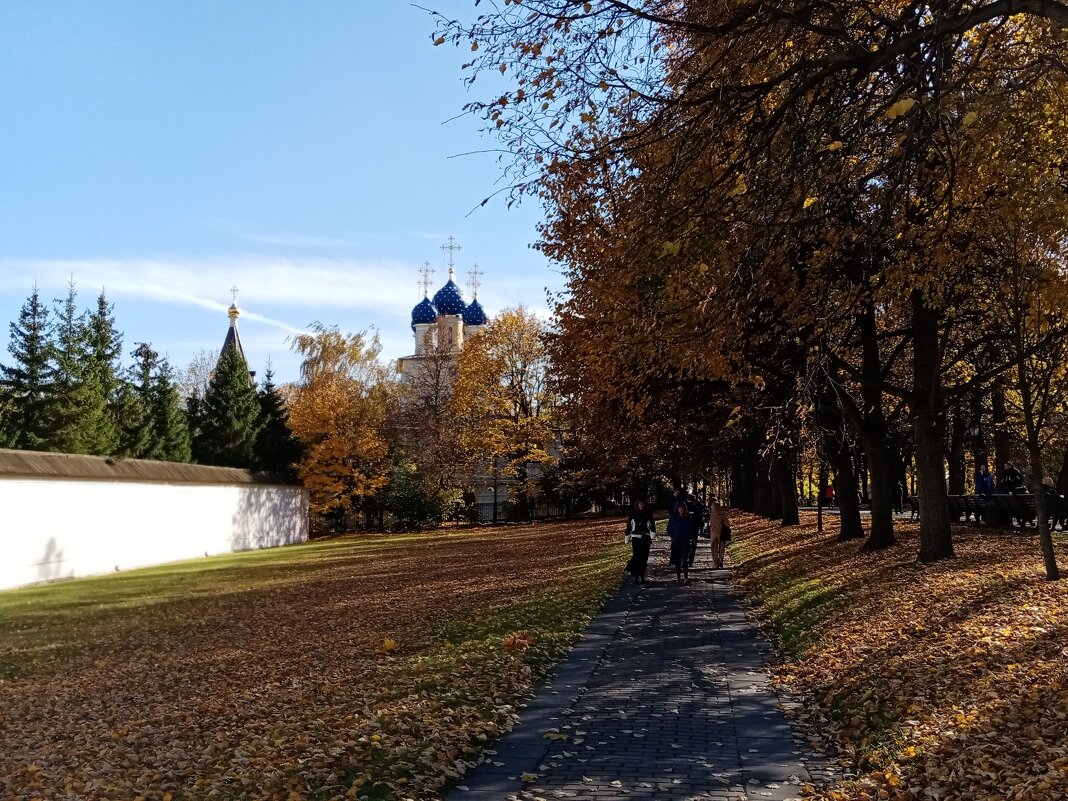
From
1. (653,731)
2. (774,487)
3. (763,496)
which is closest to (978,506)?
(763,496)

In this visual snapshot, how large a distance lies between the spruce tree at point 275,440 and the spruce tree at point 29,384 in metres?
12.5

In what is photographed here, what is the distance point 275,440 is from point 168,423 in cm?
633

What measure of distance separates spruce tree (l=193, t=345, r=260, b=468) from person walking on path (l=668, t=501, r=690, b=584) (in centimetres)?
4245

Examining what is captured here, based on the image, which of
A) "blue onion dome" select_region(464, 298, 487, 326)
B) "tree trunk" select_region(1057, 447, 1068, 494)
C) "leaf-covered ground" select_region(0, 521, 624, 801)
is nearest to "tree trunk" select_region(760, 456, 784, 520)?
"tree trunk" select_region(1057, 447, 1068, 494)

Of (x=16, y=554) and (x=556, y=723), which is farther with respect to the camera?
(x=16, y=554)

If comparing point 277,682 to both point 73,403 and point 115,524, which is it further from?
point 73,403

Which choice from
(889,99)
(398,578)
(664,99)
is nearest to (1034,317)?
(889,99)

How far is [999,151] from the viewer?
9055mm

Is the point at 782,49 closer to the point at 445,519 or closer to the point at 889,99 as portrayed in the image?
the point at 889,99

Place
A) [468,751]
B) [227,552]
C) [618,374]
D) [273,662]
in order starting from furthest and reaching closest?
[227,552]
[618,374]
[273,662]
[468,751]

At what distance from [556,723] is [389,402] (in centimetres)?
5266

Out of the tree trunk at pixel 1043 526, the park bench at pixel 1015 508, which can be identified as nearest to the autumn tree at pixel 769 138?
the tree trunk at pixel 1043 526

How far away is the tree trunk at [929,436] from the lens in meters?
15.0

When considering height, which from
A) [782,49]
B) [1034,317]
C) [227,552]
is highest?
[782,49]
